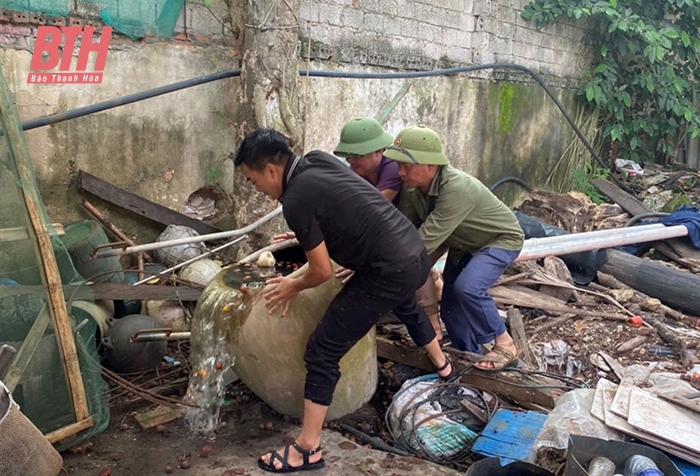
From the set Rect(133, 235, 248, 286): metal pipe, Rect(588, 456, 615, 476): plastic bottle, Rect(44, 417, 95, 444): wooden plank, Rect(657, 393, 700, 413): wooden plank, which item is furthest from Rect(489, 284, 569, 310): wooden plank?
Rect(44, 417, 95, 444): wooden plank

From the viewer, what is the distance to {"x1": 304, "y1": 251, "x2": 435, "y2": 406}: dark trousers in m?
3.30

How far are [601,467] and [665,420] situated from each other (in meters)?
0.71

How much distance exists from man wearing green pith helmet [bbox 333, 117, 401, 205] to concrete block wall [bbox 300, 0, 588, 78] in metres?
2.21

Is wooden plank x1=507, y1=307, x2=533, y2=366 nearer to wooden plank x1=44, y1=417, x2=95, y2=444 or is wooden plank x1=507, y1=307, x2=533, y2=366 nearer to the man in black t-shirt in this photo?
the man in black t-shirt

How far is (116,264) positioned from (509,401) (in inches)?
129

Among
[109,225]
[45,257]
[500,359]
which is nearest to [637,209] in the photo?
[500,359]

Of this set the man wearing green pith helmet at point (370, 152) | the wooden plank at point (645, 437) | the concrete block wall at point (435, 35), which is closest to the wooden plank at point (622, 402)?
the wooden plank at point (645, 437)

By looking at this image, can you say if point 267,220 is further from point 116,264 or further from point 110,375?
point 110,375

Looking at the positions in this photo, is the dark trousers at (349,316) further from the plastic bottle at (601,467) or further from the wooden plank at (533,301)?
the wooden plank at (533,301)

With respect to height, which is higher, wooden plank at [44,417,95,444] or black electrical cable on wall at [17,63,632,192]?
black electrical cable on wall at [17,63,632,192]

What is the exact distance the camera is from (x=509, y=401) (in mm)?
4246

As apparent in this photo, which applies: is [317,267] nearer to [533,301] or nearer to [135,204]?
[135,204]

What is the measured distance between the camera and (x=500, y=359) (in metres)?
4.32

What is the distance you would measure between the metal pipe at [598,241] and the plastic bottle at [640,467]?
3344 mm
